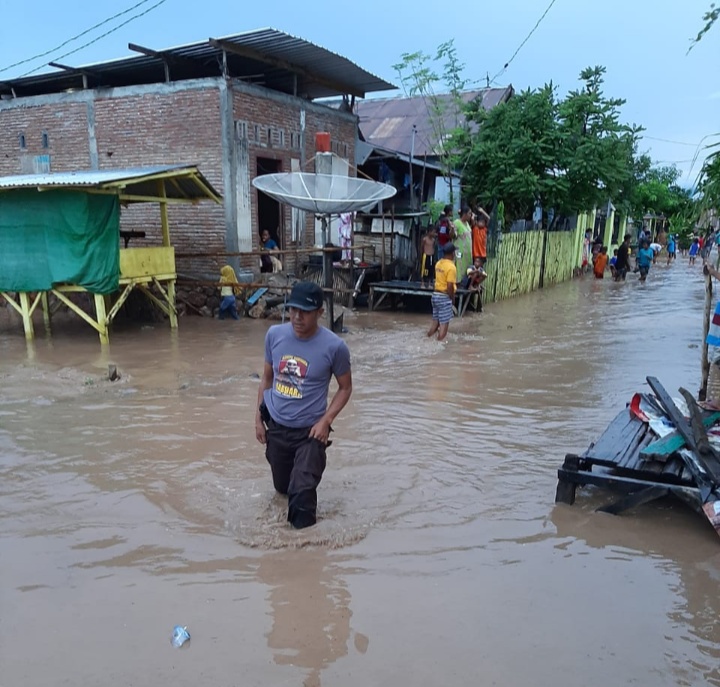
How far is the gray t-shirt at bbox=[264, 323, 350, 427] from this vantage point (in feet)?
12.6

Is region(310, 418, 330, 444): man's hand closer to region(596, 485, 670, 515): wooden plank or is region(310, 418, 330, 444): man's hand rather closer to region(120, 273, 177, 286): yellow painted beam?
region(596, 485, 670, 515): wooden plank

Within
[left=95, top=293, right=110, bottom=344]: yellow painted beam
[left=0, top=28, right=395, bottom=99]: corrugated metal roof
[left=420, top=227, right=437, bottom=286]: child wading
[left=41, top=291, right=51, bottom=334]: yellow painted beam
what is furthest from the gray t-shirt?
[left=420, top=227, right=437, bottom=286]: child wading

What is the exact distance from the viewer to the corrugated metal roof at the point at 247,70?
12758 millimetres

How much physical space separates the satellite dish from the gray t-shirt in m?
7.01

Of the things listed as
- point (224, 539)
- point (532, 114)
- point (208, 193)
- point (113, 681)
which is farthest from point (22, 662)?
point (532, 114)

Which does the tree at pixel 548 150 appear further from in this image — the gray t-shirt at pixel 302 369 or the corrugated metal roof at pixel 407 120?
the gray t-shirt at pixel 302 369

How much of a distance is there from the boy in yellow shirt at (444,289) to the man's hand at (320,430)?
6.68 meters

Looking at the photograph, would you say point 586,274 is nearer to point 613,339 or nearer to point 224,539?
point 613,339

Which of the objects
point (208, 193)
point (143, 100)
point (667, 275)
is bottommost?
point (667, 275)

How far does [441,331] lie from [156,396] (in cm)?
516

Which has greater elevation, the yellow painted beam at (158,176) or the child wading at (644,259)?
the yellow painted beam at (158,176)

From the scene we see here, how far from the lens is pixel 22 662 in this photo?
9.43ft

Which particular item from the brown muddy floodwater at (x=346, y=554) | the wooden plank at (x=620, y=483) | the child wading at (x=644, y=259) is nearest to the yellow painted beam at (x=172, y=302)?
the brown muddy floodwater at (x=346, y=554)

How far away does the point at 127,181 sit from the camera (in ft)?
32.5
